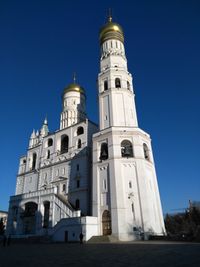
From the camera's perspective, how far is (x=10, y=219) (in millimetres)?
36062

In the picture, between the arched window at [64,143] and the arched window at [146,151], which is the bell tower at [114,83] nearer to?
the arched window at [146,151]

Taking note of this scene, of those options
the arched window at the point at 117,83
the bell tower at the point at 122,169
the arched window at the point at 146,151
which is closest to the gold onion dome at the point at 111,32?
the bell tower at the point at 122,169

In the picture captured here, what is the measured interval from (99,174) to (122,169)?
3167mm

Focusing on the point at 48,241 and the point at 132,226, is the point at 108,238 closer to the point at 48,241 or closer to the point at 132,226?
the point at 132,226

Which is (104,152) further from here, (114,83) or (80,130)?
(114,83)

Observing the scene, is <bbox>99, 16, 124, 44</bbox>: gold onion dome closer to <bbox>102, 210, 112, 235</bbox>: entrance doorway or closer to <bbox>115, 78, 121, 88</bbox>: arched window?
<bbox>115, 78, 121, 88</bbox>: arched window

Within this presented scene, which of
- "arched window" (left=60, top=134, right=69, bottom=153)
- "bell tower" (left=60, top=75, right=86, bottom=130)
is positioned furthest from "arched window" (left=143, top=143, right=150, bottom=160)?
"bell tower" (left=60, top=75, right=86, bottom=130)

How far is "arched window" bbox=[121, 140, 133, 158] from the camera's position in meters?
29.4

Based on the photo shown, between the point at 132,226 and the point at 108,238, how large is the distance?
10.3 feet

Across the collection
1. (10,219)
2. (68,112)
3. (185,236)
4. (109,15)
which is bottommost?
(185,236)

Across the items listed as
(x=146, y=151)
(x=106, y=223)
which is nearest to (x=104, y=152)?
(x=146, y=151)

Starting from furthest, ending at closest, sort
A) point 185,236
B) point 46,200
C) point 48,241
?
point 46,200 < point 48,241 < point 185,236

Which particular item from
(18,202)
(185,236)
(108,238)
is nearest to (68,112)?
(18,202)

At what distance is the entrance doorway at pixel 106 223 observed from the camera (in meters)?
26.1
